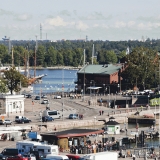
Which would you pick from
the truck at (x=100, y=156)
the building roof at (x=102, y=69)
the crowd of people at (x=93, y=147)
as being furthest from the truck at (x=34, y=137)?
the building roof at (x=102, y=69)

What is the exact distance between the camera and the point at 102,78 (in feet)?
261

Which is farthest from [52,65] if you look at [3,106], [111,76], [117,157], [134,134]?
[117,157]

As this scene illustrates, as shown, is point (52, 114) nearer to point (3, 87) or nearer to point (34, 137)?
point (3, 87)

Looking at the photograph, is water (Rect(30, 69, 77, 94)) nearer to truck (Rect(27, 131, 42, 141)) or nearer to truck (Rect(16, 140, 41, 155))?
truck (Rect(27, 131, 42, 141))

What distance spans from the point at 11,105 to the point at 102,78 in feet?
75.3

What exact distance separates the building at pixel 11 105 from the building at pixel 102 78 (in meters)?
17.5

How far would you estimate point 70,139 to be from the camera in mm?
40219

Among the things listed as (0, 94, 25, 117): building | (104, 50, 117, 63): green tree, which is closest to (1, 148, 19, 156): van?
(0, 94, 25, 117): building

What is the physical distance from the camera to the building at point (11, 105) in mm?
57594

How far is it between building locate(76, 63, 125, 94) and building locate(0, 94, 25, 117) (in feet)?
57.4

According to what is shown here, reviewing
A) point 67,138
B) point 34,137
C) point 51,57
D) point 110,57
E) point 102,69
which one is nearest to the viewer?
point 67,138

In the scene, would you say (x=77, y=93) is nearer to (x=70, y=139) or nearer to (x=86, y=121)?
Answer: (x=86, y=121)

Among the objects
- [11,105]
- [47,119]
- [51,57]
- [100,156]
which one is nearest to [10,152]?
[100,156]

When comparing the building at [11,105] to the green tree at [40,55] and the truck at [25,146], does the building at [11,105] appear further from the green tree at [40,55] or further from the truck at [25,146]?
the green tree at [40,55]
